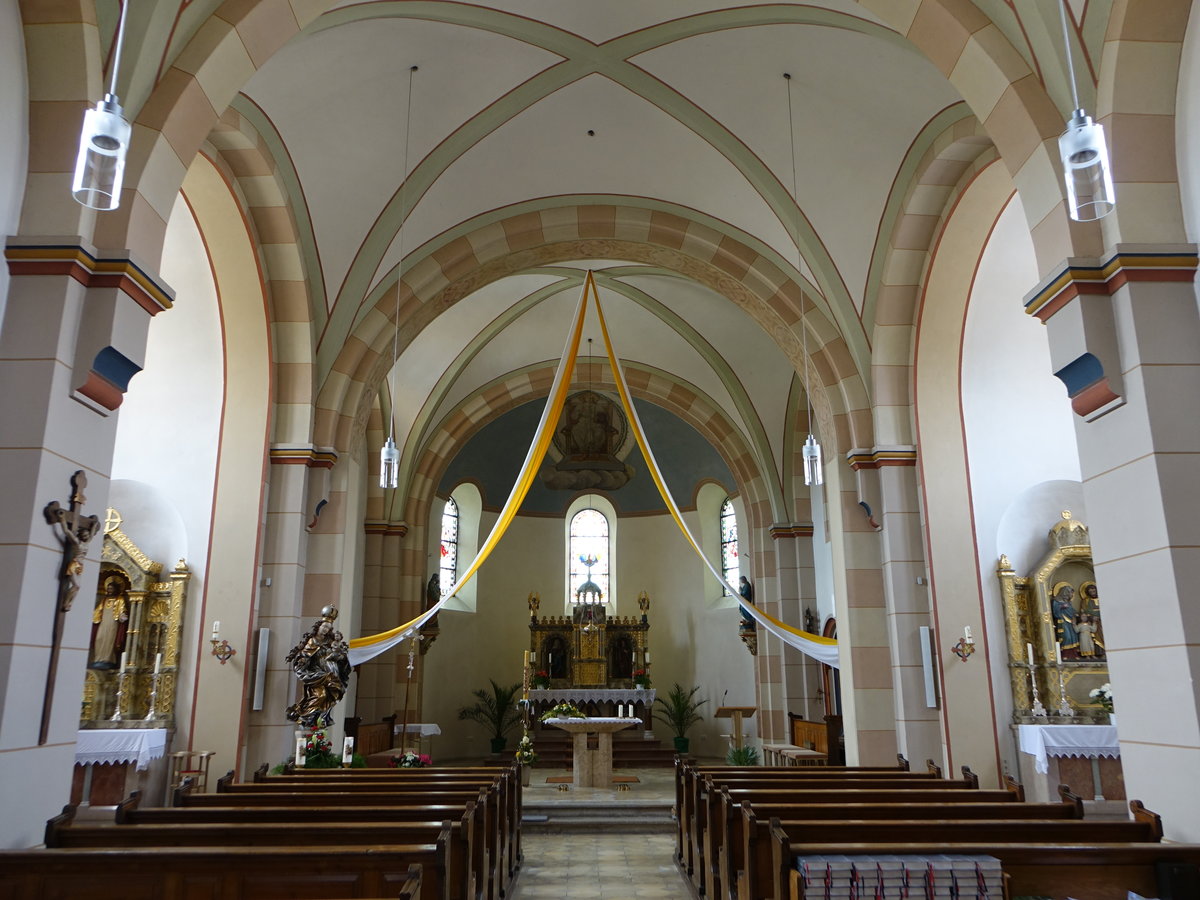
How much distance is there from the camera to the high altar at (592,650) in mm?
16688

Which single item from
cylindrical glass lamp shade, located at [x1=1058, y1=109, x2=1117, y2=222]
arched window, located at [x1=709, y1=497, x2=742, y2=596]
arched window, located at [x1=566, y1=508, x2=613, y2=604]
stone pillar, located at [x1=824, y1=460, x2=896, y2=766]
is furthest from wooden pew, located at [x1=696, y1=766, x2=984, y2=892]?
arched window, located at [x1=566, y1=508, x2=613, y2=604]

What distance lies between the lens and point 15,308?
427 cm

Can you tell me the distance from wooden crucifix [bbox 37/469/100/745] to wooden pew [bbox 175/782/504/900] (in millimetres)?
1183

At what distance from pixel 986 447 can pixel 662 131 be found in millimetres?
4352

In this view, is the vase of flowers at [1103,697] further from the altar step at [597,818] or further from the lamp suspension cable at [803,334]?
the altar step at [597,818]

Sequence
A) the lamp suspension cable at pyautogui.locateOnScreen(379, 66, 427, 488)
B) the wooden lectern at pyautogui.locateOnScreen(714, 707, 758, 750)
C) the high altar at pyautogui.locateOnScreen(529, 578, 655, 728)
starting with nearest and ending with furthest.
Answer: the lamp suspension cable at pyautogui.locateOnScreen(379, 66, 427, 488), the wooden lectern at pyautogui.locateOnScreen(714, 707, 758, 750), the high altar at pyautogui.locateOnScreen(529, 578, 655, 728)

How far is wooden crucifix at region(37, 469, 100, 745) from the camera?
4121 millimetres

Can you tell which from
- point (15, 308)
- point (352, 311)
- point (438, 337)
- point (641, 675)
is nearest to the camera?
point (15, 308)

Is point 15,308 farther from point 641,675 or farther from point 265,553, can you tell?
point 641,675

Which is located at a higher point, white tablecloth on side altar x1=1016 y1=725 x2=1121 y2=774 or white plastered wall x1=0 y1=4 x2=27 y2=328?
white plastered wall x1=0 y1=4 x2=27 y2=328

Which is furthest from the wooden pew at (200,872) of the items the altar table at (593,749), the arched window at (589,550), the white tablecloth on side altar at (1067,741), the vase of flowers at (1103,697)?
the arched window at (589,550)

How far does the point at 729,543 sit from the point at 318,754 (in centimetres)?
1092

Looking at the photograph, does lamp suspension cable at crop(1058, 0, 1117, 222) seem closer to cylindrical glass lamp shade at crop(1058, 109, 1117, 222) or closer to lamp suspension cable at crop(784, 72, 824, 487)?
cylindrical glass lamp shade at crop(1058, 109, 1117, 222)

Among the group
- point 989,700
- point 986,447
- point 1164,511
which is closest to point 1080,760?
point 989,700
